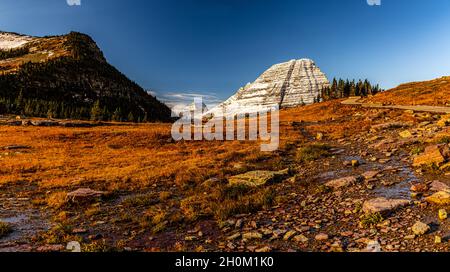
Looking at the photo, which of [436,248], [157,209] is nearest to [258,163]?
[157,209]

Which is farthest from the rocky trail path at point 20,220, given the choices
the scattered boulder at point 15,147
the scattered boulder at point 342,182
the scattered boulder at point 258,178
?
the scattered boulder at point 15,147

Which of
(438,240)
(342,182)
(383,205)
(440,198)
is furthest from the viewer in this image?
(342,182)

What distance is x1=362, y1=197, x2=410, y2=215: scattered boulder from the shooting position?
10.3m

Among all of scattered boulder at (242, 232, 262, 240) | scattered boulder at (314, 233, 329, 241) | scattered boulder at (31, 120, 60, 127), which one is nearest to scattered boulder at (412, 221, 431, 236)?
scattered boulder at (314, 233, 329, 241)

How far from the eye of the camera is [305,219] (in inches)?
438

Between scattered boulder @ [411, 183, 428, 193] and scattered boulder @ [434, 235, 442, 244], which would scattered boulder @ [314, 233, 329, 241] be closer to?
scattered boulder @ [434, 235, 442, 244]

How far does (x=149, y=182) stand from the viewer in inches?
811

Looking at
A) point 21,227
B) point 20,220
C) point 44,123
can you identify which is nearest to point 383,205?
point 21,227

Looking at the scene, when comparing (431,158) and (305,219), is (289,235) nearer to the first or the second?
(305,219)

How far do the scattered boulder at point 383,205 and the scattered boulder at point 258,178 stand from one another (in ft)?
22.3

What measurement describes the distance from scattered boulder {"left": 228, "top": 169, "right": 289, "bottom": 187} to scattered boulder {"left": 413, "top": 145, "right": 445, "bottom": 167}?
7266 millimetres

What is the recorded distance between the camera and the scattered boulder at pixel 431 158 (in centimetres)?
1459

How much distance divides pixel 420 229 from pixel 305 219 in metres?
3.76
